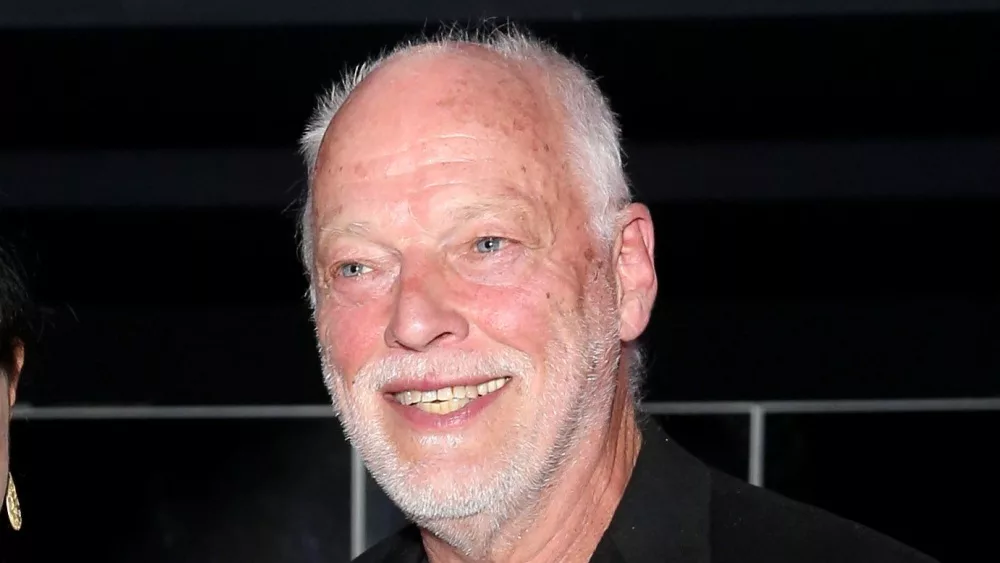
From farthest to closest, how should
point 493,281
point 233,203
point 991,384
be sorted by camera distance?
point 991,384
point 233,203
point 493,281

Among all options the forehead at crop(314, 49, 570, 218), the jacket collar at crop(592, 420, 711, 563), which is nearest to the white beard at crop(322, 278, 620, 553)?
the jacket collar at crop(592, 420, 711, 563)

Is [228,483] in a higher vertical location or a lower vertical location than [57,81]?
lower

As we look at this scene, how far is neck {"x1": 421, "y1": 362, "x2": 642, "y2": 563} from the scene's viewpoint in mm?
1859

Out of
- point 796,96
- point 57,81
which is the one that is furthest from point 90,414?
point 796,96

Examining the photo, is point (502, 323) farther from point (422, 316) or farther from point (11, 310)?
point (11, 310)

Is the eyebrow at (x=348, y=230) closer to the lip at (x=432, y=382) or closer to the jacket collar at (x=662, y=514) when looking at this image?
the lip at (x=432, y=382)

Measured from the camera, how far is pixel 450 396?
1778 millimetres

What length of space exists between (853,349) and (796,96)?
1.54 metres

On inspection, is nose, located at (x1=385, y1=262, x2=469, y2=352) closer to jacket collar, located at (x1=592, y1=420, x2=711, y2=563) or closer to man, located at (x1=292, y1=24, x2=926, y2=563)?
man, located at (x1=292, y1=24, x2=926, y2=563)

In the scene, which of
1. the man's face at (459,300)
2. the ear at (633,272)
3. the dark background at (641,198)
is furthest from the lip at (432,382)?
the dark background at (641,198)

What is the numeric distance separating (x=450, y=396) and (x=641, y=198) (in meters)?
2.59

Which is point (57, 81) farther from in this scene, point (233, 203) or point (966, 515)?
point (966, 515)

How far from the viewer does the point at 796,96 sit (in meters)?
3.98

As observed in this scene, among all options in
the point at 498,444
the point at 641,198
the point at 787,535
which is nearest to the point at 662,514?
the point at 787,535
